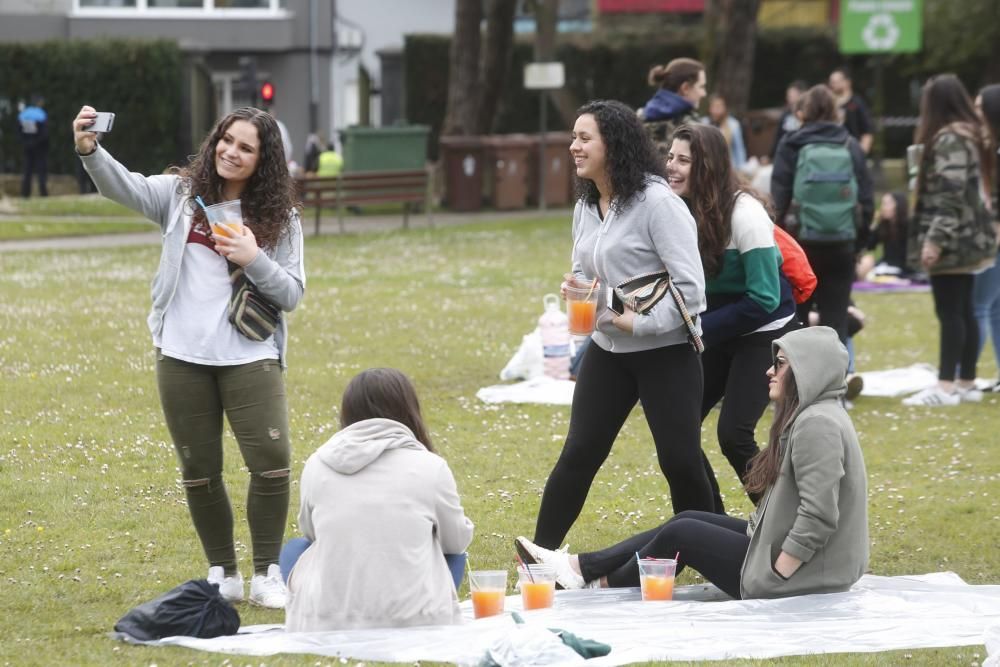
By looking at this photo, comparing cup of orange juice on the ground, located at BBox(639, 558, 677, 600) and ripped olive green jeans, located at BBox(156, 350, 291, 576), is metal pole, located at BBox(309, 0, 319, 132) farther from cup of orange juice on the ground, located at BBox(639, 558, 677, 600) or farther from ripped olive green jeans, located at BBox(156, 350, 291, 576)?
cup of orange juice on the ground, located at BBox(639, 558, 677, 600)

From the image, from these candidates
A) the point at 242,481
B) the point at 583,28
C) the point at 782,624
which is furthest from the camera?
the point at 583,28

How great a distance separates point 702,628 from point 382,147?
23777 millimetres

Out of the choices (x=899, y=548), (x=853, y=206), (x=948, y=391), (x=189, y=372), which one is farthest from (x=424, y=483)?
(x=948, y=391)

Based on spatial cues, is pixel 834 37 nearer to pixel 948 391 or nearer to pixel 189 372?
pixel 948 391

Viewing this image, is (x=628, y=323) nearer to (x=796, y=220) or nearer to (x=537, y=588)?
(x=537, y=588)

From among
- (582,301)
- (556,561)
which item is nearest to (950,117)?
(582,301)

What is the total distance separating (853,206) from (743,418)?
3313 millimetres

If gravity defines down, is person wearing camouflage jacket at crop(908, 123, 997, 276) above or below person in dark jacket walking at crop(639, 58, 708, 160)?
below

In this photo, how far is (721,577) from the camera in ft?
18.0

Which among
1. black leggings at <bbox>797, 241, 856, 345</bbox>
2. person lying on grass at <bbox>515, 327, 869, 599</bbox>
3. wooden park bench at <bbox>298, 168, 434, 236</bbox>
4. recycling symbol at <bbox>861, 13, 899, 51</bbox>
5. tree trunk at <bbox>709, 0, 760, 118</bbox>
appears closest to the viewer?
person lying on grass at <bbox>515, 327, 869, 599</bbox>

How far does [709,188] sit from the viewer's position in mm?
6293

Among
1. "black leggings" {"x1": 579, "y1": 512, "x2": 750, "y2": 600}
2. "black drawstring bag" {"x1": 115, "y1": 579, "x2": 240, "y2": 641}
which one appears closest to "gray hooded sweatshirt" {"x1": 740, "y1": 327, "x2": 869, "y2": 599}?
"black leggings" {"x1": 579, "y1": 512, "x2": 750, "y2": 600}

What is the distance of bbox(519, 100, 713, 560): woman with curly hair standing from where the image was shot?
18.4 ft

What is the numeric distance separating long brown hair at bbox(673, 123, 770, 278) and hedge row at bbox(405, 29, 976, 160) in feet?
106
